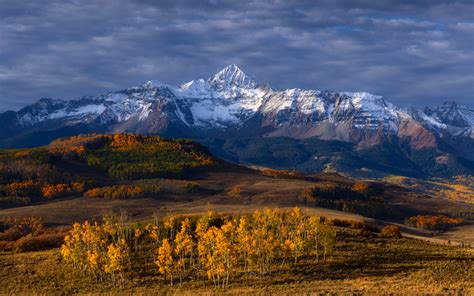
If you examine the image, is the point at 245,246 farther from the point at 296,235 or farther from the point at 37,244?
the point at 37,244

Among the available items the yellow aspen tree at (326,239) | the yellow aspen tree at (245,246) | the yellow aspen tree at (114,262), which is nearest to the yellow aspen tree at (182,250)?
the yellow aspen tree at (245,246)

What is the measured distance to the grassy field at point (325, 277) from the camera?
262 feet

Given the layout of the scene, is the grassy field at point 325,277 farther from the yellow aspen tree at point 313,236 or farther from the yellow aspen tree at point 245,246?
the yellow aspen tree at point 313,236

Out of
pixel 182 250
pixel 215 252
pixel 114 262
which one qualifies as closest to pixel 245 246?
pixel 215 252

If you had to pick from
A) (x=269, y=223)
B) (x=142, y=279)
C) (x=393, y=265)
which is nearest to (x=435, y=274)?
(x=393, y=265)

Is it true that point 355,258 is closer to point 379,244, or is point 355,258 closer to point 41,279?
point 379,244

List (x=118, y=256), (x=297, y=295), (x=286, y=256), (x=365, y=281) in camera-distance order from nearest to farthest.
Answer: (x=297, y=295)
(x=365, y=281)
(x=118, y=256)
(x=286, y=256)

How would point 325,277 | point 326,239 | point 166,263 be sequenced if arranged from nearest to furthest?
point 325,277, point 166,263, point 326,239

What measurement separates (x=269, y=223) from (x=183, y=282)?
2478 cm

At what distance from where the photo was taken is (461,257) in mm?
103750

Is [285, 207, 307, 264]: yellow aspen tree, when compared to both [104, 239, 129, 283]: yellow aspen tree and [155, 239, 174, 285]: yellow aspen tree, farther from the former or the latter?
[104, 239, 129, 283]: yellow aspen tree

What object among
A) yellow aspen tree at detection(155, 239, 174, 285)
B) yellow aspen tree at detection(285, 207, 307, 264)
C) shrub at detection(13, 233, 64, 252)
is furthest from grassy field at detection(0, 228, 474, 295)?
shrub at detection(13, 233, 64, 252)

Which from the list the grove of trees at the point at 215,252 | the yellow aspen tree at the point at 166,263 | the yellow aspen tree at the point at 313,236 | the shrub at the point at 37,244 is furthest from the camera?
the shrub at the point at 37,244

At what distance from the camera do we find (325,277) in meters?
89.4
